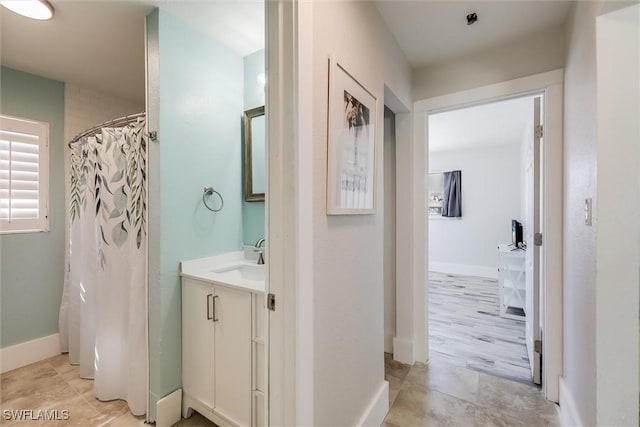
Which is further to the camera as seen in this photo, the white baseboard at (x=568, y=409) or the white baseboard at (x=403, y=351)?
the white baseboard at (x=403, y=351)

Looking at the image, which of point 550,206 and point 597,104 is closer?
point 597,104

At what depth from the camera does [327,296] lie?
116 cm

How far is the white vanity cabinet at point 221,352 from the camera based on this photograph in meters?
1.40

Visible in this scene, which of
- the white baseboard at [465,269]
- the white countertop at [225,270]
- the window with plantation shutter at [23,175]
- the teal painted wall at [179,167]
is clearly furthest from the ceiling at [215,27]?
the white baseboard at [465,269]

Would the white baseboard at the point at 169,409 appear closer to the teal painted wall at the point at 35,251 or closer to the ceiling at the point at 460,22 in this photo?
the teal painted wall at the point at 35,251

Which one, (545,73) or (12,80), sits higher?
(12,80)

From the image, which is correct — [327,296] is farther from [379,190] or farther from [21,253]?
[21,253]

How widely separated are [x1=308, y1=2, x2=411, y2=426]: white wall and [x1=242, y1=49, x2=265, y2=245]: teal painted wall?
2.79ft

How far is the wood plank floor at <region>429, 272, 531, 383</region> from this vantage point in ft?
7.32

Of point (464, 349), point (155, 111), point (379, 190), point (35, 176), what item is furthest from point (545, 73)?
point (35, 176)

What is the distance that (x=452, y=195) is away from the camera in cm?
539

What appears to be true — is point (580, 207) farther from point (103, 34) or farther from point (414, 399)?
point (103, 34)

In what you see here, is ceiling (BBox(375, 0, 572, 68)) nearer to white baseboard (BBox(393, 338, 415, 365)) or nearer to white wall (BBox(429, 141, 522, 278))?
white baseboard (BBox(393, 338, 415, 365))

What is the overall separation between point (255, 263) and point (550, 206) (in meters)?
2.01
